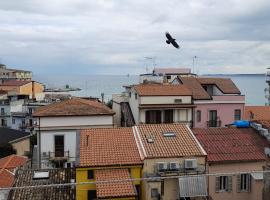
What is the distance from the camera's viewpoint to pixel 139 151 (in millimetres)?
21141

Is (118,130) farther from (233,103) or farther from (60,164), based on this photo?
Result: (233,103)

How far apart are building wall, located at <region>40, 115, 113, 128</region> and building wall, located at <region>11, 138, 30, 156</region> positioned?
47.2ft

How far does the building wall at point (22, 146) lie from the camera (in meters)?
41.7

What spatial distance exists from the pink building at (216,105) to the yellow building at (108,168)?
46.7 ft

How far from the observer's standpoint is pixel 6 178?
2169 cm

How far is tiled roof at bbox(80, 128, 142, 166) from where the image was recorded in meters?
20.3

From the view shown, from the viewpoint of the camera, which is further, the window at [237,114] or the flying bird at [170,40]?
the window at [237,114]

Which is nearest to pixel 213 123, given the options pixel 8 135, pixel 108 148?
pixel 108 148

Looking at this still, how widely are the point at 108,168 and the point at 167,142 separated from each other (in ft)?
11.6

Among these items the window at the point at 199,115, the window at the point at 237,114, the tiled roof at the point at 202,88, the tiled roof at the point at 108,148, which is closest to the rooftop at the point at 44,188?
the tiled roof at the point at 108,148

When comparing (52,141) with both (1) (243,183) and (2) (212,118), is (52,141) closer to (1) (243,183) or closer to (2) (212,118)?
(1) (243,183)

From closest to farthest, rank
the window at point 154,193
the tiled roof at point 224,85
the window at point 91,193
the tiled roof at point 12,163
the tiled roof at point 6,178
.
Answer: the window at point 91,193, the window at point 154,193, the tiled roof at point 6,178, the tiled roof at point 12,163, the tiled roof at point 224,85

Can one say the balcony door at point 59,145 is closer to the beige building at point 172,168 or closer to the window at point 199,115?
the beige building at point 172,168

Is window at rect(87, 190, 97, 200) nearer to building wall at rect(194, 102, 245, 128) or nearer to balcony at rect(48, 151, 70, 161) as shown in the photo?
balcony at rect(48, 151, 70, 161)
